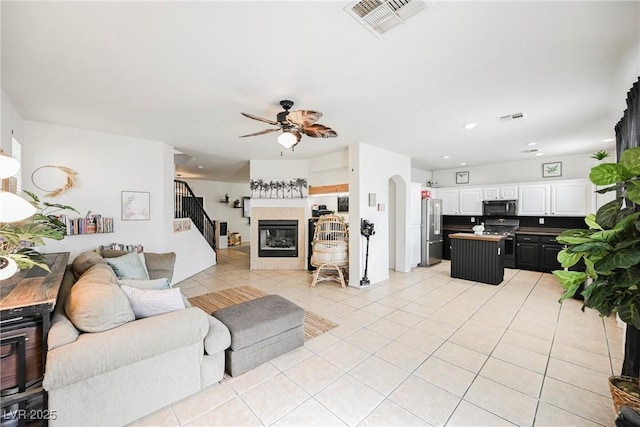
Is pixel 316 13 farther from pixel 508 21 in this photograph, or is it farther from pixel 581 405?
pixel 581 405

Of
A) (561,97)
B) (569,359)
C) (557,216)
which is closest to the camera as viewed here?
(569,359)

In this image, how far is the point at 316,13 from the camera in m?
1.64

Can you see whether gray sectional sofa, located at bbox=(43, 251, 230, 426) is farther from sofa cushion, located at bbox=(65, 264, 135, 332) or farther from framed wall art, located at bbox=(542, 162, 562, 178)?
framed wall art, located at bbox=(542, 162, 562, 178)

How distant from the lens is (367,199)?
502 centimetres

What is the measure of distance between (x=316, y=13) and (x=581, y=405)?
340 centimetres

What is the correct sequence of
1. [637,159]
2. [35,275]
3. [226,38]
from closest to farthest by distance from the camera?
1. [637,159]
2. [226,38]
3. [35,275]

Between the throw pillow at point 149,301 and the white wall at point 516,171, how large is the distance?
7739 millimetres

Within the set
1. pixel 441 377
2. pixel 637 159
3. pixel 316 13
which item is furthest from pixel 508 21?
pixel 441 377

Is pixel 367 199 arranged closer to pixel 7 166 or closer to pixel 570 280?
pixel 570 280

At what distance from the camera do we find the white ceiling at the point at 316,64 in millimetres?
1670

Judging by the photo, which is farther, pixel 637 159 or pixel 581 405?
pixel 581 405

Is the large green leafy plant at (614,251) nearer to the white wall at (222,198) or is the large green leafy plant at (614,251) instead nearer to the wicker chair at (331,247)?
the wicker chair at (331,247)

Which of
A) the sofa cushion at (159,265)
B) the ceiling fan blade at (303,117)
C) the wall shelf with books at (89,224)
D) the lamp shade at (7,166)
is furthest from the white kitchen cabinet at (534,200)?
the wall shelf with books at (89,224)

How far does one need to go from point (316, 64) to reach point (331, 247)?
3347 millimetres
